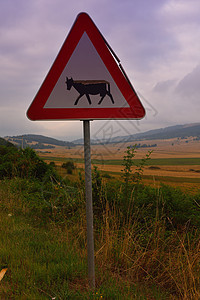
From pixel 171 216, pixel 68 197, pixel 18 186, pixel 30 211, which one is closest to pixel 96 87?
pixel 171 216

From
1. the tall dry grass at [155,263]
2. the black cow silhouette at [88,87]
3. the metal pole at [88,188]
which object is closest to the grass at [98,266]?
the tall dry grass at [155,263]

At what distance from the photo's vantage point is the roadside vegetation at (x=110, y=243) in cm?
248

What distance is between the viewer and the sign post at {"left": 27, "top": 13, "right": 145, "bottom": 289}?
2.15 metres

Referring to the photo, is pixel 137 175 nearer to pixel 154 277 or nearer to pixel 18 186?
pixel 154 277

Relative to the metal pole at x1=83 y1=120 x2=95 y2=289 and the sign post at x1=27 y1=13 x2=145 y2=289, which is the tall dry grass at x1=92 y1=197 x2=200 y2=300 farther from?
the sign post at x1=27 y1=13 x2=145 y2=289

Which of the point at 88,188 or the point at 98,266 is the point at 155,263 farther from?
the point at 88,188

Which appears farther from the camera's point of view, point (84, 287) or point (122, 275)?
point (122, 275)

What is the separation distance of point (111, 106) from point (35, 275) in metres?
2.17

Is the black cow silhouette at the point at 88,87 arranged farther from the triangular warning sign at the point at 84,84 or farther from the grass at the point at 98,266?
the grass at the point at 98,266

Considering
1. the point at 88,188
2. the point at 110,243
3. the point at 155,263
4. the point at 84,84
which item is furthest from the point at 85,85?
the point at 155,263

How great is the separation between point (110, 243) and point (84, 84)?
90.3 inches

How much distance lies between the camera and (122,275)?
9.48ft

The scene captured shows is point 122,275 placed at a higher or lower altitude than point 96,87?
lower

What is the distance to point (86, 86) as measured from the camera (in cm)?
214
